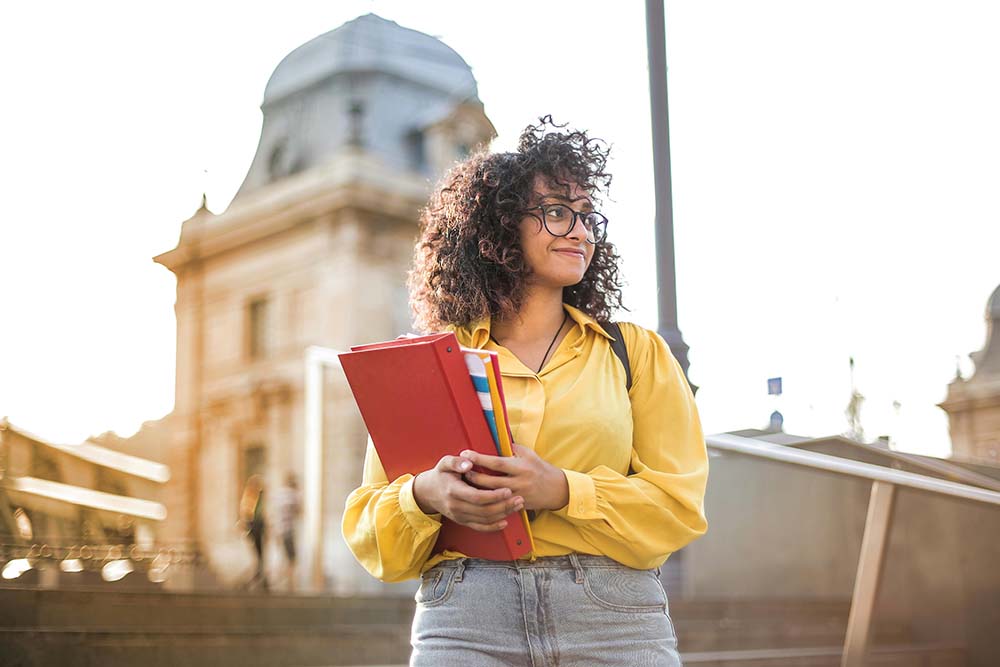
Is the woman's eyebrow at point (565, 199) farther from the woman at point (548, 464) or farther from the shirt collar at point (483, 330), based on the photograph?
the shirt collar at point (483, 330)

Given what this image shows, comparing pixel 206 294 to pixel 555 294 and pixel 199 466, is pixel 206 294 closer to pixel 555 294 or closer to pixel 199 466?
pixel 199 466

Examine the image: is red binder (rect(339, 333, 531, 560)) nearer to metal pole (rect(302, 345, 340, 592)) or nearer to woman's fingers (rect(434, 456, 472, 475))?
woman's fingers (rect(434, 456, 472, 475))

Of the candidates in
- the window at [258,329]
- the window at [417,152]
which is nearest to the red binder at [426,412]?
the window at [258,329]

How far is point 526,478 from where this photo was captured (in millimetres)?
1879

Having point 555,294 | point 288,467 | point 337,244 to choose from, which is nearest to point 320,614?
point 555,294

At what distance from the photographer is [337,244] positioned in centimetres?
1822

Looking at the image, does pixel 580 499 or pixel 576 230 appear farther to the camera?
pixel 576 230

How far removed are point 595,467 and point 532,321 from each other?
34 cm

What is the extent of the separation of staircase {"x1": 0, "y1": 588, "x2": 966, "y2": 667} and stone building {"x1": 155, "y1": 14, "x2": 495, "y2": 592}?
10.8 m

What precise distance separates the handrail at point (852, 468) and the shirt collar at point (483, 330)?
77.4 inches

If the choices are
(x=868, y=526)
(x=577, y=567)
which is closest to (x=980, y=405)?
(x=868, y=526)

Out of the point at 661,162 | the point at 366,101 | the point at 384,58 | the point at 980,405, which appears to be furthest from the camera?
the point at 366,101

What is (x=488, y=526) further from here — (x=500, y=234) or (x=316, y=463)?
(x=316, y=463)

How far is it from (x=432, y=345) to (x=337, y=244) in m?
16.6
